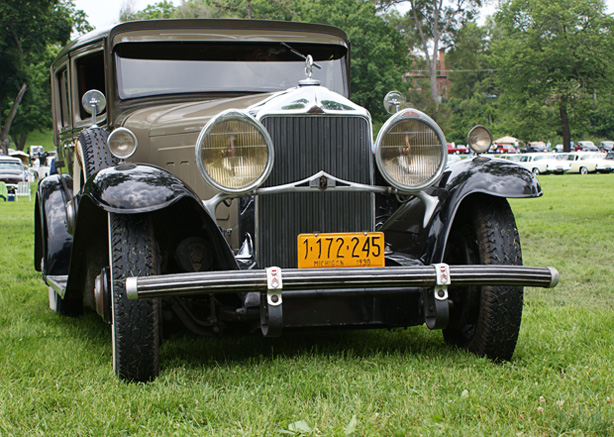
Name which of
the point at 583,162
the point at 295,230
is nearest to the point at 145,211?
the point at 295,230

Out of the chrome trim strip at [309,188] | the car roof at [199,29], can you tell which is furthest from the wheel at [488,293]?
the car roof at [199,29]

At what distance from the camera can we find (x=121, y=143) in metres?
3.55

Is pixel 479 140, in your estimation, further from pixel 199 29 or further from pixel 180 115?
pixel 199 29

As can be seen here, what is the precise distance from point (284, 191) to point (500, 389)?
1397mm

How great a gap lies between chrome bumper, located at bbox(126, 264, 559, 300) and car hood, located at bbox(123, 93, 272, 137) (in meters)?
1.29

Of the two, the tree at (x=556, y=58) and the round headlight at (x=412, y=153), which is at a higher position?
the tree at (x=556, y=58)

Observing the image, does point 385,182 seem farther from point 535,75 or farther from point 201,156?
point 535,75

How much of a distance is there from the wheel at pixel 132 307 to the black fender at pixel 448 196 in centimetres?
144

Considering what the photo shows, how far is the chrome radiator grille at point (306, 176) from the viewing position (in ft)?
11.4

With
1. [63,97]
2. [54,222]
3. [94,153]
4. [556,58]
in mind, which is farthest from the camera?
[556,58]

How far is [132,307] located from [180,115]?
4.94 feet

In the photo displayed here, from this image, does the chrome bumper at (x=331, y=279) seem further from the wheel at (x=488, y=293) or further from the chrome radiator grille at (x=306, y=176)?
the chrome radiator grille at (x=306, y=176)

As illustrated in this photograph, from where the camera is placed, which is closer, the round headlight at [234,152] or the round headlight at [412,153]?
the round headlight at [234,152]

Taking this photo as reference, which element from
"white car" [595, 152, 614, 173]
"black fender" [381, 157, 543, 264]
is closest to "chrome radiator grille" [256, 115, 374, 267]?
"black fender" [381, 157, 543, 264]
